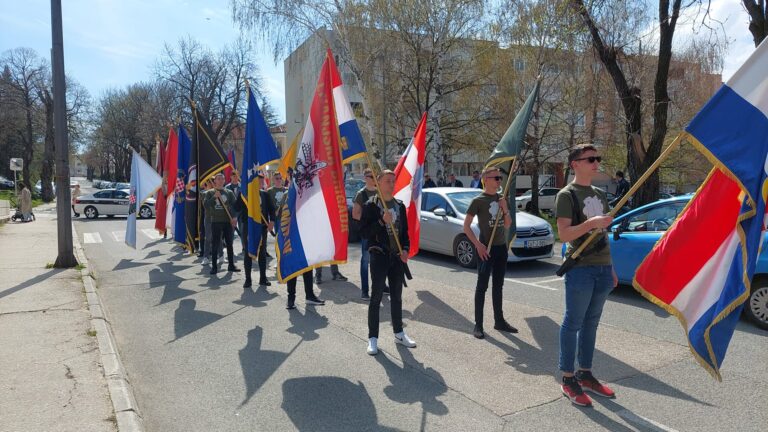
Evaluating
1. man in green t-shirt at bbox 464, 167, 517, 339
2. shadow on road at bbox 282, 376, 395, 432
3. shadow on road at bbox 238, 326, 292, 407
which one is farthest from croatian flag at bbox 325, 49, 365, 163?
shadow on road at bbox 282, 376, 395, 432

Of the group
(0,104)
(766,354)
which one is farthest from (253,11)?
→ (0,104)

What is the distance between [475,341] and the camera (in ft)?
19.4

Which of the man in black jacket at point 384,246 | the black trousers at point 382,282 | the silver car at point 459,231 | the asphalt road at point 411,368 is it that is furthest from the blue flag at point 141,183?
the black trousers at point 382,282

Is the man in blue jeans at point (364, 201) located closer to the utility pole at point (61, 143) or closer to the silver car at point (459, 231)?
the silver car at point (459, 231)

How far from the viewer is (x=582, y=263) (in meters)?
4.07

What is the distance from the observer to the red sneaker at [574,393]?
4113 millimetres

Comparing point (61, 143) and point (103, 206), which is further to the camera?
point (103, 206)

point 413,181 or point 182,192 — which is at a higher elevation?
point 413,181

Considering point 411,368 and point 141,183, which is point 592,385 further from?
point 141,183

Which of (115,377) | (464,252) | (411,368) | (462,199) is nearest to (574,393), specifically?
(411,368)

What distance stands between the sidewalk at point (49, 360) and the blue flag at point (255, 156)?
103 inches

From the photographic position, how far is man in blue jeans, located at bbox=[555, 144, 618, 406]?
4020mm

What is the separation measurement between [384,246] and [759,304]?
173 inches

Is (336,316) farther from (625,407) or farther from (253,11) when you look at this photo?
(253,11)
